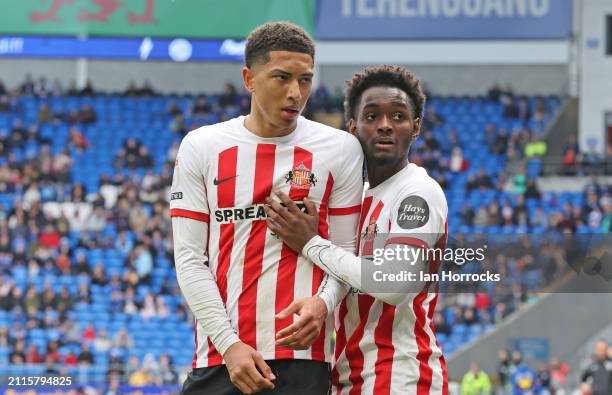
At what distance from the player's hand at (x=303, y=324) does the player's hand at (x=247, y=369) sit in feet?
0.32

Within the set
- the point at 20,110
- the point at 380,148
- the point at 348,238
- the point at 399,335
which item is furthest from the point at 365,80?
the point at 20,110

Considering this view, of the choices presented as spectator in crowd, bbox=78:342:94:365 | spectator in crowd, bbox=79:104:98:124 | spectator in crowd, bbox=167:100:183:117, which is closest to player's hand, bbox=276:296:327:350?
spectator in crowd, bbox=78:342:94:365

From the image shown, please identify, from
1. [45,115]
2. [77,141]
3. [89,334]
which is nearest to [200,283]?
[89,334]

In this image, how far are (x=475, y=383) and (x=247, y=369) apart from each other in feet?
36.6

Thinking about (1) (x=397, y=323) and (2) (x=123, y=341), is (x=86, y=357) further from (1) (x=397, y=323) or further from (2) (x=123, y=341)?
(1) (x=397, y=323)

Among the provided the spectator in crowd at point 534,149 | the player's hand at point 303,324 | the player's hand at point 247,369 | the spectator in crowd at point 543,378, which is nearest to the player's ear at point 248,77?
the player's hand at point 303,324

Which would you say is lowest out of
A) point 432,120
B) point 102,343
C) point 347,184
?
point 102,343

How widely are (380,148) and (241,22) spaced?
54.3ft

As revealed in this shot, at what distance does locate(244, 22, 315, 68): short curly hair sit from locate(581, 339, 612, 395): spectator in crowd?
9.01 m

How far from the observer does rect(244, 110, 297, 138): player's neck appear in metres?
3.98

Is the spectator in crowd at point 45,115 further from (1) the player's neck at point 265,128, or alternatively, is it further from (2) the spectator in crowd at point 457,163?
(1) the player's neck at point 265,128

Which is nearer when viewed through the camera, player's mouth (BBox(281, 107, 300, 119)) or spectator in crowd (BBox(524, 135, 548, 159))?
player's mouth (BBox(281, 107, 300, 119))

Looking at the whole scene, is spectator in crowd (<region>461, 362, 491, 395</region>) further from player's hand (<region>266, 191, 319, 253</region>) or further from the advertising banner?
player's hand (<region>266, 191, 319, 253</region>)

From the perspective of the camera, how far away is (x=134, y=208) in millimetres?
20594
